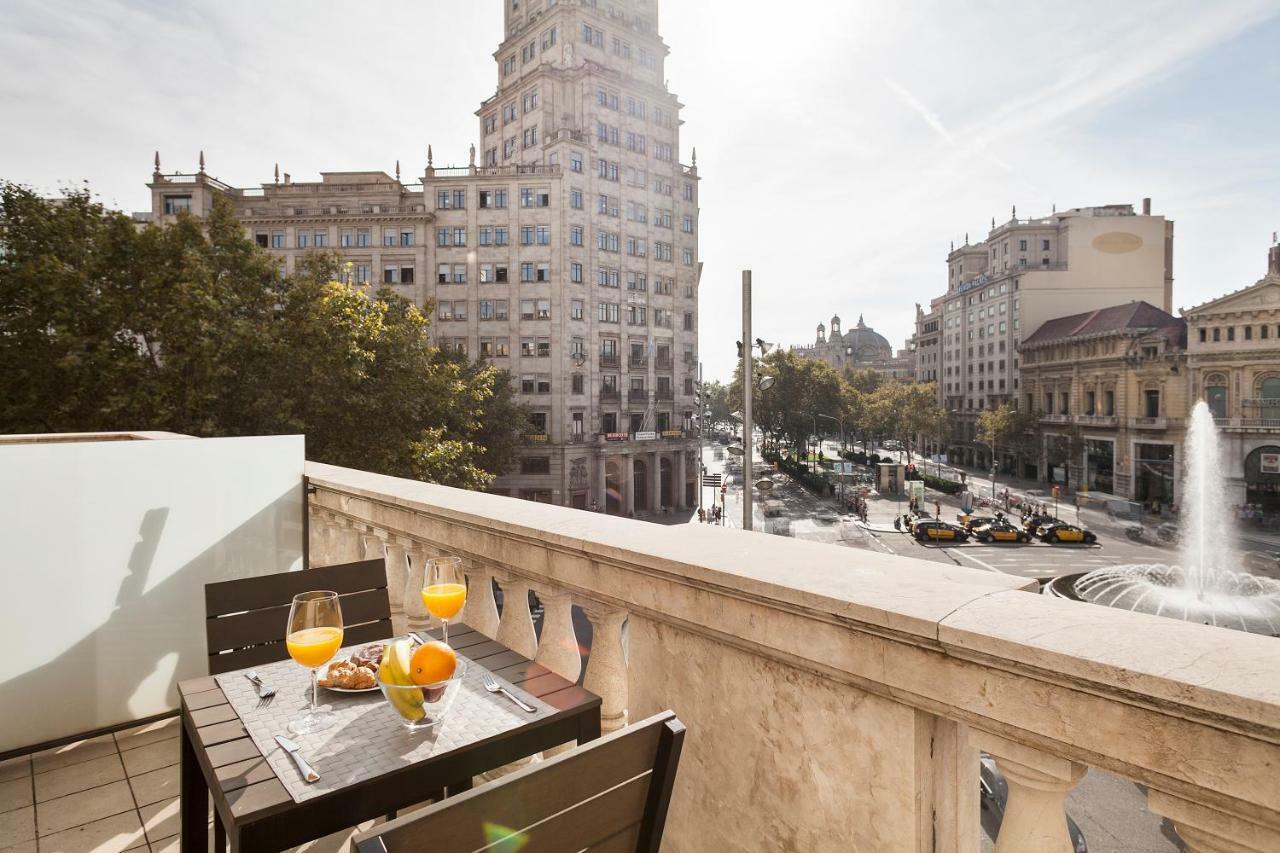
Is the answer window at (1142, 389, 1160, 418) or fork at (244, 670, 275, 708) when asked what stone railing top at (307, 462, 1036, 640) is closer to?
fork at (244, 670, 275, 708)

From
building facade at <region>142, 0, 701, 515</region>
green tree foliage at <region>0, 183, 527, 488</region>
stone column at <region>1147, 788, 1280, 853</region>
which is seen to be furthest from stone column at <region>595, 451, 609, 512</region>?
stone column at <region>1147, 788, 1280, 853</region>

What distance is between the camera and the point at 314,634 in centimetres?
251

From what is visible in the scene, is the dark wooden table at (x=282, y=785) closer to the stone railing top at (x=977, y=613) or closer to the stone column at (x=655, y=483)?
the stone railing top at (x=977, y=613)

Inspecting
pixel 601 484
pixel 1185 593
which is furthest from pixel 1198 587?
pixel 601 484

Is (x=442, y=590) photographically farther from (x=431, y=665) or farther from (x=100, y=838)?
(x=100, y=838)

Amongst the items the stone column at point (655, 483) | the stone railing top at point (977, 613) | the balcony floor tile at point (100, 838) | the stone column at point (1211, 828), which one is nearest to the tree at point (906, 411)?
the stone column at point (655, 483)

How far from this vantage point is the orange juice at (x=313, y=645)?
248cm

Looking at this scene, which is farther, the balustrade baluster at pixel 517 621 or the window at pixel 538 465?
the window at pixel 538 465

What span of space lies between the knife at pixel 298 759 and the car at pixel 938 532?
42245mm

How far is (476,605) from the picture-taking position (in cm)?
390

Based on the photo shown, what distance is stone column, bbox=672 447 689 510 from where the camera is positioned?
176 ft

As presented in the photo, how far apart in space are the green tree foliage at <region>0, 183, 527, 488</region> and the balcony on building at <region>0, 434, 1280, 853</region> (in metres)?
15.5

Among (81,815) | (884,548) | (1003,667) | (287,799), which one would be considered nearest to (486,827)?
(287,799)

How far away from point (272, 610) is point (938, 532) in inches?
1641
